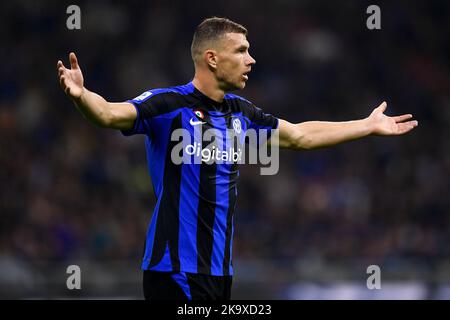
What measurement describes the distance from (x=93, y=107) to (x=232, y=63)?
0.93 m

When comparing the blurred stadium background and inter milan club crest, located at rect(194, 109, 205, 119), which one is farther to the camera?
the blurred stadium background

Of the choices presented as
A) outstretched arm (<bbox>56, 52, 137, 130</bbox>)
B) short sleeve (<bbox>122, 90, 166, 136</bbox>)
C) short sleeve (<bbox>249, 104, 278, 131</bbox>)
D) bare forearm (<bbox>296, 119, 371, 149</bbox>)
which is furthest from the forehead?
outstretched arm (<bbox>56, 52, 137, 130</bbox>)

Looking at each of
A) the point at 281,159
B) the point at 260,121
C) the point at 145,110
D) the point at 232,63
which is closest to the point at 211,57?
the point at 232,63

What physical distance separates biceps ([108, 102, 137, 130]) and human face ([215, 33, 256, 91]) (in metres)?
0.62

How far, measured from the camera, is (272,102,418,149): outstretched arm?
214 inches

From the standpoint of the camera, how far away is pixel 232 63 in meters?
5.08

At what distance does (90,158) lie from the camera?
40.9 feet

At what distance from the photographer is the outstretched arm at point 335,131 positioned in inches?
214

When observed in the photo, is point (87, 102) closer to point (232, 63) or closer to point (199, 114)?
point (199, 114)

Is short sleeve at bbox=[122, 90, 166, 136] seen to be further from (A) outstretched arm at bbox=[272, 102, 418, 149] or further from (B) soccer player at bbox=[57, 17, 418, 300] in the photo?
(A) outstretched arm at bbox=[272, 102, 418, 149]

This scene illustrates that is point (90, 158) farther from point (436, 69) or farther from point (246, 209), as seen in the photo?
point (436, 69)

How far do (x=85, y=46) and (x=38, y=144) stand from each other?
206 cm

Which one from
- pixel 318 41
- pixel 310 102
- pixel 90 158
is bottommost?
pixel 90 158
